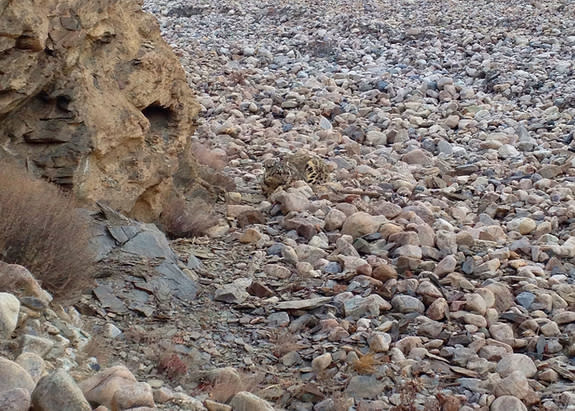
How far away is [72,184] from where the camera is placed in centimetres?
575

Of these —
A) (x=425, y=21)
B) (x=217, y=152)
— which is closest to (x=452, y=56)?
(x=425, y=21)

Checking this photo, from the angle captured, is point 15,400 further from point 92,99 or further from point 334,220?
point 334,220

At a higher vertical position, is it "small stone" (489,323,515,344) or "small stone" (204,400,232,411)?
"small stone" (204,400,232,411)

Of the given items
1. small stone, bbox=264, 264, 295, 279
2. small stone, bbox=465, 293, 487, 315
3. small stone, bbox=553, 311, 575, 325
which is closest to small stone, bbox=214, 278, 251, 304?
small stone, bbox=264, 264, 295, 279

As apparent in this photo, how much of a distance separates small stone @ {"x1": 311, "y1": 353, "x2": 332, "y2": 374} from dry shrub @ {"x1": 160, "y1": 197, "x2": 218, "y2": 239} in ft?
7.51

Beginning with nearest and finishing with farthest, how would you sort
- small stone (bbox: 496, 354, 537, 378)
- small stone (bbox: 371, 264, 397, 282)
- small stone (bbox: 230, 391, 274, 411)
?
1. small stone (bbox: 230, 391, 274, 411)
2. small stone (bbox: 496, 354, 537, 378)
3. small stone (bbox: 371, 264, 397, 282)

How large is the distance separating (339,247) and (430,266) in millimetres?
817

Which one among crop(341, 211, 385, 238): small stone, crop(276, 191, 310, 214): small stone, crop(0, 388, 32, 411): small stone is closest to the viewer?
Answer: crop(0, 388, 32, 411): small stone

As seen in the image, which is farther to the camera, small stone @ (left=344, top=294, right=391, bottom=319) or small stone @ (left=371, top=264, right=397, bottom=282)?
small stone @ (left=371, top=264, right=397, bottom=282)

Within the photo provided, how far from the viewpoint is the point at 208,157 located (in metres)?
8.98

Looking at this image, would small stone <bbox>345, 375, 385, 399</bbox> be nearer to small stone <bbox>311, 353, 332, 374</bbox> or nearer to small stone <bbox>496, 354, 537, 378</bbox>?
small stone <bbox>311, 353, 332, 374</bbox>

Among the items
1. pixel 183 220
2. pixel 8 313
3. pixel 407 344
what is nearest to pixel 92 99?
pixel 183 220

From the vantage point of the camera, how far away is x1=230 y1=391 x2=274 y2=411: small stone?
3.70 m

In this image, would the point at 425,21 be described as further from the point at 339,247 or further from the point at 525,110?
the point at 339,247
